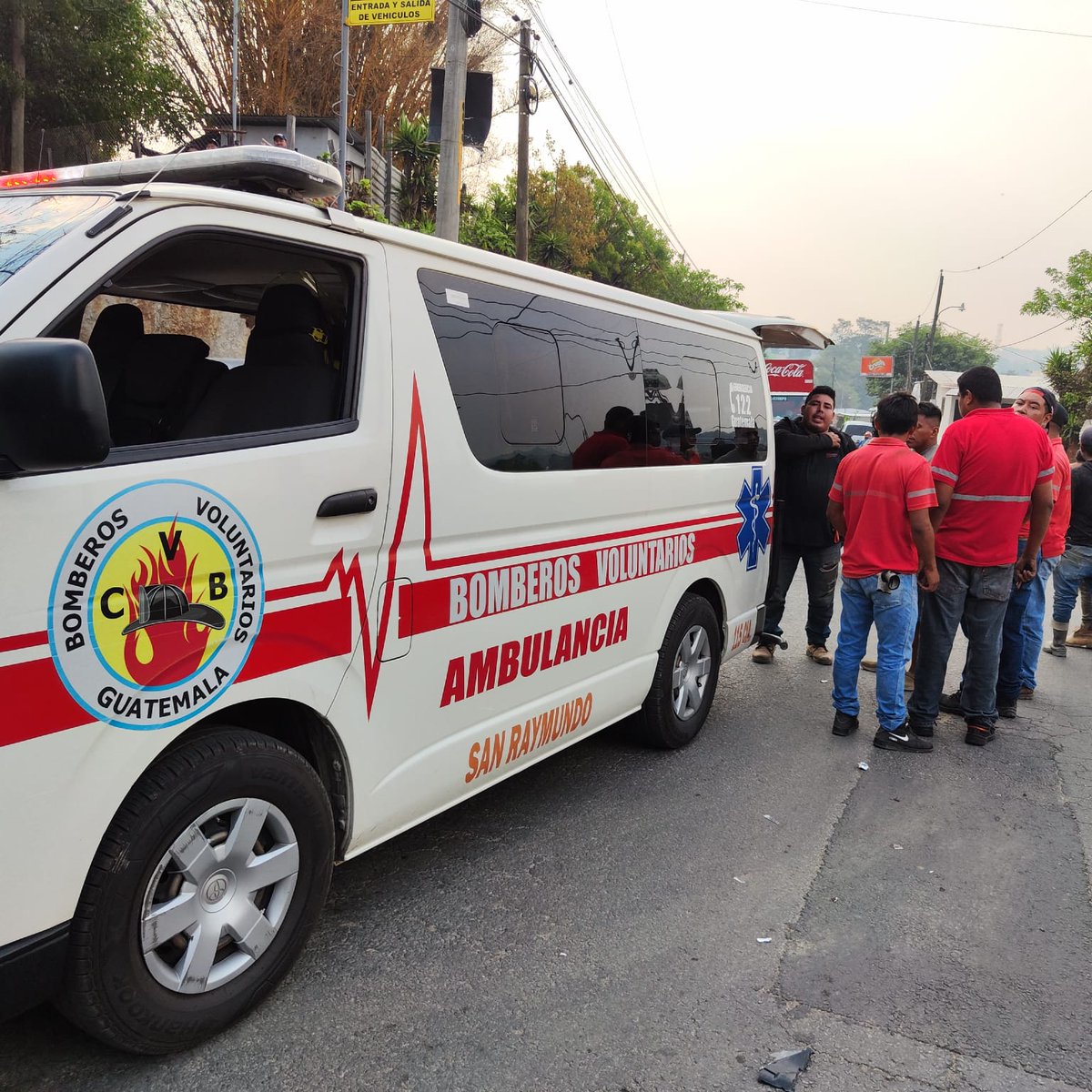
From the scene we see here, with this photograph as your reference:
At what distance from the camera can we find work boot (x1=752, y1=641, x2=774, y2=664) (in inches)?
279

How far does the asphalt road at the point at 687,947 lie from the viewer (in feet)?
8.28

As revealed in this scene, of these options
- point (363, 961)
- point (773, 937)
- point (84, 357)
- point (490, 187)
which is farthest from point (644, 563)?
point (490, 187)

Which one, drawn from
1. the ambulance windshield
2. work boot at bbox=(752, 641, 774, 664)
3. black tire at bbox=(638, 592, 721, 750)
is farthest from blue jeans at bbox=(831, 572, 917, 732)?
the ambulance windshield

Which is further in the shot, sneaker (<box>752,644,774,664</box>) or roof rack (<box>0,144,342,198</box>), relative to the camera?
sneaker (<box>752,644,774,664</box>)

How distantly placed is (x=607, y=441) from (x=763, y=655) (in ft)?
11.8

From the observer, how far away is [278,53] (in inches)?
1102

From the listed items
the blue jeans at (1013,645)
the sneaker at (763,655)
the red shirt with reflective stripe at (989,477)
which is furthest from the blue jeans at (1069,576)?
the red shirt with reflective stripe at (989,477)

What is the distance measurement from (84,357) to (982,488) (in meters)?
4.75

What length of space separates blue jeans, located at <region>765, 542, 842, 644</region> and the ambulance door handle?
473 centimetres

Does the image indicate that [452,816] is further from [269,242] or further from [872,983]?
[269,242]

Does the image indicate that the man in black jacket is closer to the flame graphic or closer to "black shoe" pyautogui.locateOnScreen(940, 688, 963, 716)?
"black shoe" pyautogui.locateOnScreen(940, 688, 963, 716)

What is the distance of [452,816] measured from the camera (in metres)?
4.07

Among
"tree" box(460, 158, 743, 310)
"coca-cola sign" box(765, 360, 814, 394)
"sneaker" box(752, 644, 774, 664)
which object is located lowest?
"sneaker" box(752, 644, 774, 664)

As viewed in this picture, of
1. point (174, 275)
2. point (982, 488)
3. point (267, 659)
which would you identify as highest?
point (174, 275)
